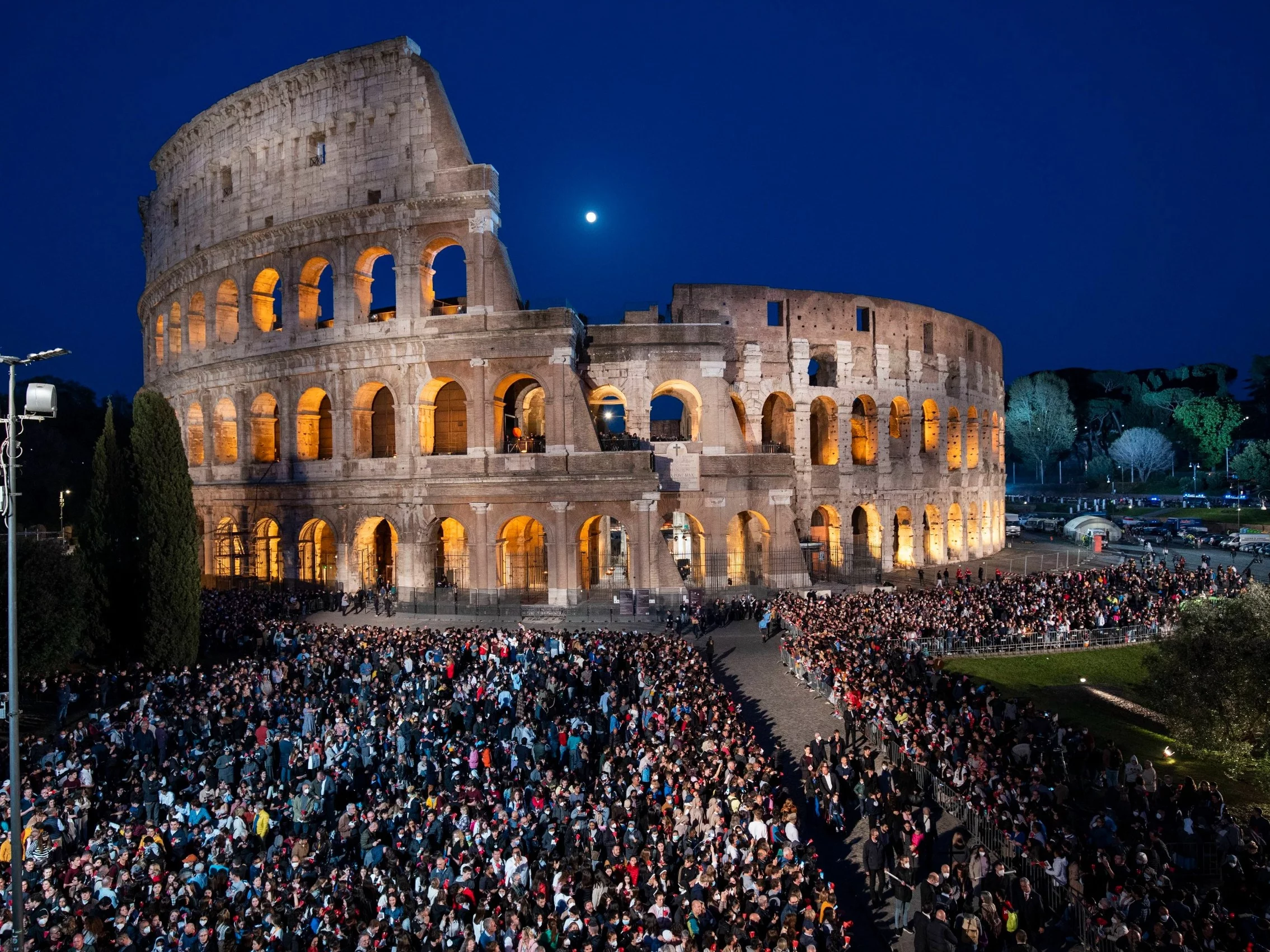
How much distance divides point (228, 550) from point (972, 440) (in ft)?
131

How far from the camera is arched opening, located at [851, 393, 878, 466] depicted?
132 ft

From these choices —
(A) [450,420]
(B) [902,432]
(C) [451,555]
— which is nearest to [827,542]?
(B) [902,432]

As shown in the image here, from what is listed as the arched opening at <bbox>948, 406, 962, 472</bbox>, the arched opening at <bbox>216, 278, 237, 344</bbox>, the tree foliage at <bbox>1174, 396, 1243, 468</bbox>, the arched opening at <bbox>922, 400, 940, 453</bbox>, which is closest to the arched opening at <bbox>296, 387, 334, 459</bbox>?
the arched opening at <bbox>216, 278, 237, 344</bbox>

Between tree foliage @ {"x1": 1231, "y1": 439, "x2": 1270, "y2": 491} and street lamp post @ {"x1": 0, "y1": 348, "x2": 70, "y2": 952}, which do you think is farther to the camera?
tree foliage @ {"x1": 1231, "y1": 439, "x2": 1270, "y2": 491}

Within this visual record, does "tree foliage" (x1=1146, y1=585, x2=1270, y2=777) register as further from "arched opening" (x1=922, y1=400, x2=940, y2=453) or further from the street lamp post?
"arched opening" (x1=922, y1=400, x2=940, y2=453)

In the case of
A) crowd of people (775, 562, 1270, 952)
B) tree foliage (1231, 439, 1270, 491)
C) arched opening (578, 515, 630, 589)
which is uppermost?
tree foliage (1231, 439, 1270, 491)

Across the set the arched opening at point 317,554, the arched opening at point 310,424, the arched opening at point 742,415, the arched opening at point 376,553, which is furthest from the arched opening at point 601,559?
the arched opening at point 310,424

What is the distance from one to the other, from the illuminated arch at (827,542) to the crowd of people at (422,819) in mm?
21874

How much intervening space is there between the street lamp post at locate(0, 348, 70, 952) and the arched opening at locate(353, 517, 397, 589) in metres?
21.0

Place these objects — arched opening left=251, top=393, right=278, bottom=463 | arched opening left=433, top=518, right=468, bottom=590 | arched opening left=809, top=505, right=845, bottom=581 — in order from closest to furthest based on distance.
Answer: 1. arched opening left=433, top=518, right=468, bottom=590
2. arched opening left=251, top=393, right=278, bottom=463
3. arched opening left=809, top=505, right=845, bottom=581

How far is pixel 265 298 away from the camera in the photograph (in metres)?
34.4

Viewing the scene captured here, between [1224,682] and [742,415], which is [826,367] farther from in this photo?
A: [1224,682]

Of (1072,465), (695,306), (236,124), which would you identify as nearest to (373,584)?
(695,306)

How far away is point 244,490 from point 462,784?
2561 cm
